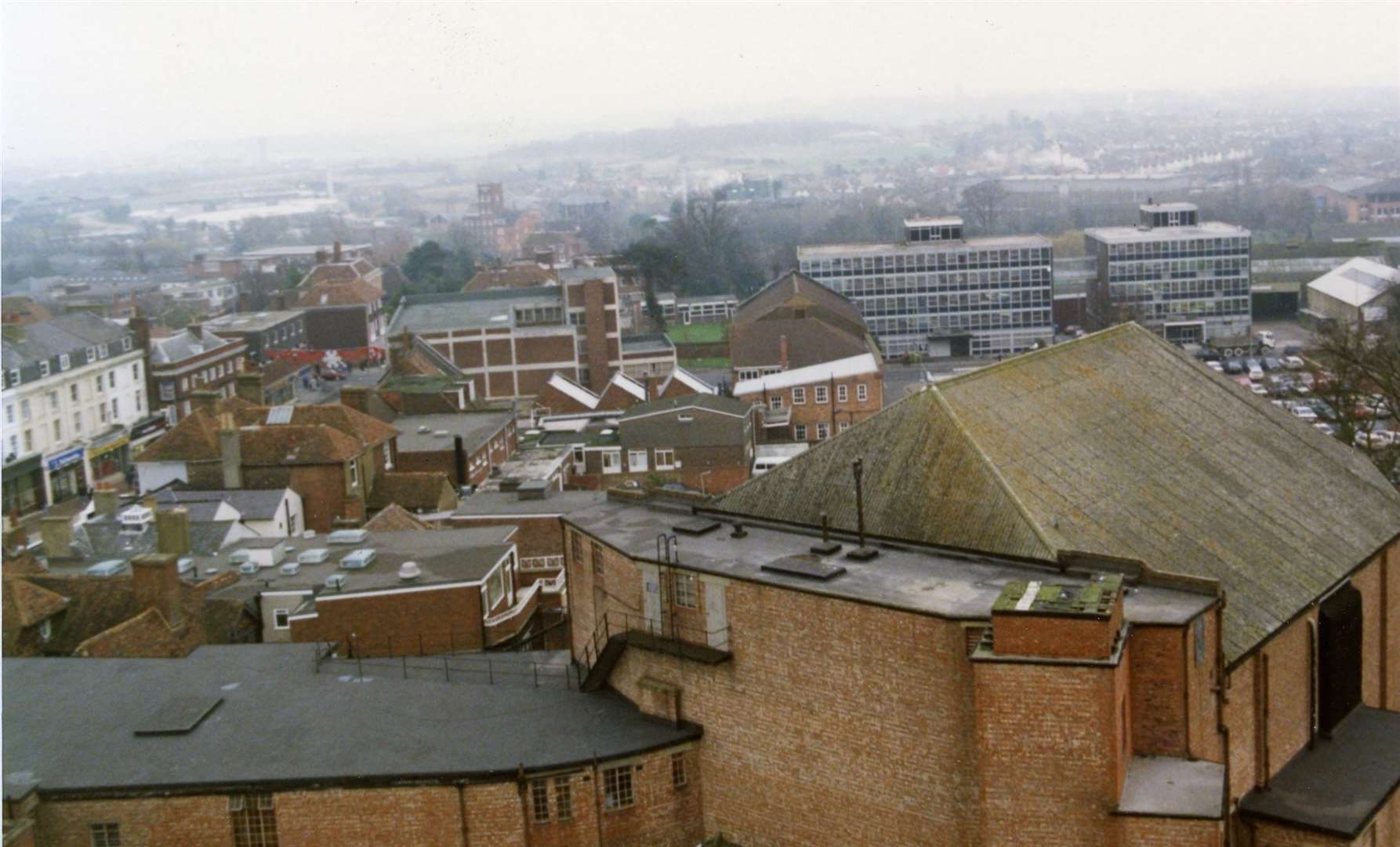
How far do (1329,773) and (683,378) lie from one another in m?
44.4

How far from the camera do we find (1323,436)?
2898 centimetres

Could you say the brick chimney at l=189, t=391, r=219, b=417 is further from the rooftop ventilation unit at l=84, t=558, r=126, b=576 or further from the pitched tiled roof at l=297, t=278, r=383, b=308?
the pitched tiled roof at l=297, t=278, r=383, b=308

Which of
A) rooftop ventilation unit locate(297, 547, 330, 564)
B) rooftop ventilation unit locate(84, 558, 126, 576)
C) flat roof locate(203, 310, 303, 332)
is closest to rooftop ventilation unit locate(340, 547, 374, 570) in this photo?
rooftop ventilation unit locate(297, 547, 330, 564)

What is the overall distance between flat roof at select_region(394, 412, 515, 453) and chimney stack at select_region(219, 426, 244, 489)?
6678 millimetres

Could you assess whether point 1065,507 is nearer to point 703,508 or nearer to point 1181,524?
point 1181,524

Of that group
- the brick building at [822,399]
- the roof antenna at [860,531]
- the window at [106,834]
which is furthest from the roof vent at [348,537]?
the brick building at [822,399]

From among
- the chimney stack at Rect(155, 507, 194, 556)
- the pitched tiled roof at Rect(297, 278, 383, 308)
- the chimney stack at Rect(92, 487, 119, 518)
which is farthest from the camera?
the pitched tiled roof at Rect(297, 278, 383, 308)

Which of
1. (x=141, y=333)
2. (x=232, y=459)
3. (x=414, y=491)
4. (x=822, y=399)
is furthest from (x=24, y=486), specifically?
(x=822, y=399)

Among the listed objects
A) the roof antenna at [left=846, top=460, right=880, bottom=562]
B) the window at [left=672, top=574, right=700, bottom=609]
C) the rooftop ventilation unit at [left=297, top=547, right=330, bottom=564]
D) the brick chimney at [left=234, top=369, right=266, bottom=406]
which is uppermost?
the roof antenna at [left=846, top=460, right=880, bottom=562]

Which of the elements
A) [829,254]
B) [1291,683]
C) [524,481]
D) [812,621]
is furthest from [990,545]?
[829,254]

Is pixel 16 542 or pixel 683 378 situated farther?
pixel 683 378

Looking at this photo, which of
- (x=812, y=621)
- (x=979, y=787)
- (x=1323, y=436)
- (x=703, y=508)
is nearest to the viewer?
(x=979, y=787)

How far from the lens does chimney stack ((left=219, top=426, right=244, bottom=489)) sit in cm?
4394

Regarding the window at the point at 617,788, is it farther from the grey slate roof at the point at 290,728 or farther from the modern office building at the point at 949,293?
the modern office building at the point at 949,293
